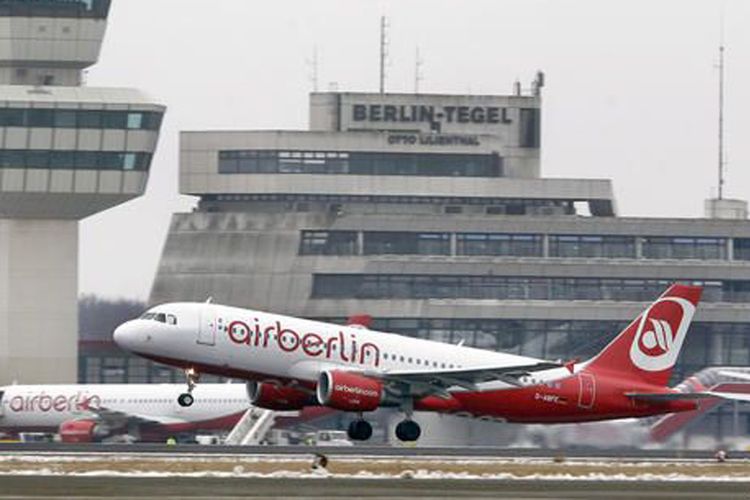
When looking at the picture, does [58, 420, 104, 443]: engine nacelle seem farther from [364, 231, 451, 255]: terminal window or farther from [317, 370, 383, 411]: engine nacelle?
[364, 231, 451, 255]: terminal window

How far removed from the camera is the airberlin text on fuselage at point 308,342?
103188 mm

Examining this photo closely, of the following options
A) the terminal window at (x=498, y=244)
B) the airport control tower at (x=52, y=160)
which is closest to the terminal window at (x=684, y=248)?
the terminal window at (x=498, y=244)

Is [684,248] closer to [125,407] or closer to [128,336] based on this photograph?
[125,407]

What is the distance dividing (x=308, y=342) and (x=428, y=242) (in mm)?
83573

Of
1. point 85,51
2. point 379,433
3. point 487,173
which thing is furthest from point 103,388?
point 487,173

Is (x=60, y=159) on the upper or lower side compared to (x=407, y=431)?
upper

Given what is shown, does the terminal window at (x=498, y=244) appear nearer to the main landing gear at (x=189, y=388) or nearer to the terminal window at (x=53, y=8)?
the terminal window at (x=53, y=8)

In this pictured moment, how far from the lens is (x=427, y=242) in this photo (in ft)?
616

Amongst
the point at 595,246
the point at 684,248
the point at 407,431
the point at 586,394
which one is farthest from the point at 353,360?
the point at 684,248

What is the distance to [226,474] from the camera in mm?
85188

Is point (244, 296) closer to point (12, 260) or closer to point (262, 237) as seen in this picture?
point (262, 237)

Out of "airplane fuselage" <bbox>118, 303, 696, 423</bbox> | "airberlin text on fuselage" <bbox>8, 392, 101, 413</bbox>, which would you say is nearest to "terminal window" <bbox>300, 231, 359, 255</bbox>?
"airberlin text on fuselage" <bbox>8, 392, 101, 413</bbox>

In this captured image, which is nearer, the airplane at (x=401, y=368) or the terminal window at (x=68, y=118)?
the airplane at (x=401, y=368)

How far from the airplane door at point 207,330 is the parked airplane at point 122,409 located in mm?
35604
